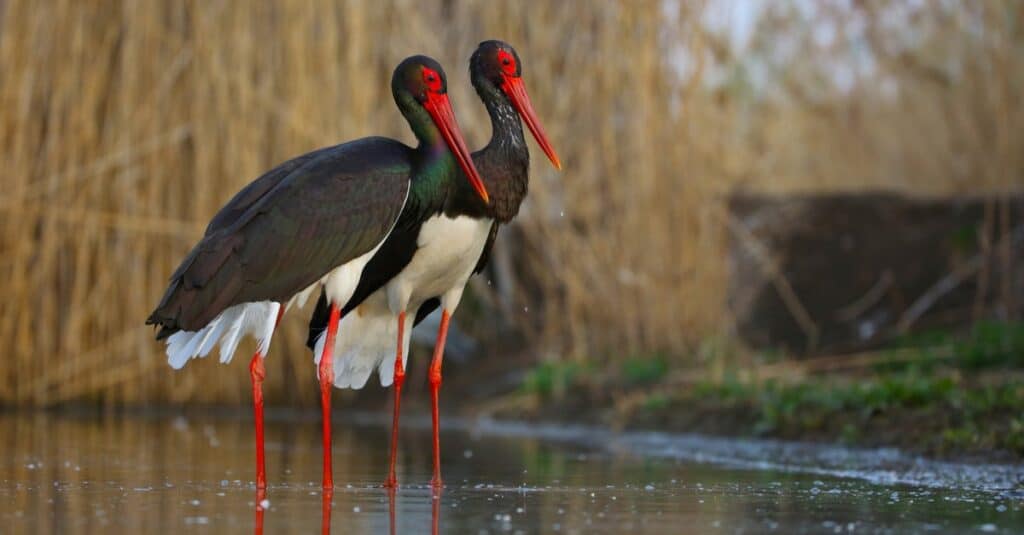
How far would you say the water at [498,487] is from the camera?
4.88m

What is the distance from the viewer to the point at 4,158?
11.2m

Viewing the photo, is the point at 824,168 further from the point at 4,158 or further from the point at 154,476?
the point at 154,476

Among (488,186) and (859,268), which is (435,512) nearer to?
(488,186)

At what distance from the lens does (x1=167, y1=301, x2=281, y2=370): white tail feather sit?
6484 millimetres

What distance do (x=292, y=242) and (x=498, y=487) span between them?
3.79 ft

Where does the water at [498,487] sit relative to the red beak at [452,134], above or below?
below

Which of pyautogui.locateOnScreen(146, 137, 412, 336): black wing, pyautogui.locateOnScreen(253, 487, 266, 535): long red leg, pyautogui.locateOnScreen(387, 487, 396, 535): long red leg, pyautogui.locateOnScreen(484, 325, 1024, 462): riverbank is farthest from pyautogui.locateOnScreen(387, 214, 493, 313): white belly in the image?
pyautogui.locateOnScreen(484, 325, 1024, 462): riverbank

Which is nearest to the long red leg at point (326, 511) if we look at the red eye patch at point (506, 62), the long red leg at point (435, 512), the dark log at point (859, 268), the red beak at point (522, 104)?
the long red leg at point (435, 512)

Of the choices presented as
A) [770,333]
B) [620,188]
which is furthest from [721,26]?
[770,333]

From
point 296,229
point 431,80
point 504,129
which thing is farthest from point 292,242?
point 504,129

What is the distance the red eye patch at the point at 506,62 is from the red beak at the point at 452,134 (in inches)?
14.5

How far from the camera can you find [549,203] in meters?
11.0

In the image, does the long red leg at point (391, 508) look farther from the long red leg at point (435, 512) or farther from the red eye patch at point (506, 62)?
the red eye patch at point (506, 62)

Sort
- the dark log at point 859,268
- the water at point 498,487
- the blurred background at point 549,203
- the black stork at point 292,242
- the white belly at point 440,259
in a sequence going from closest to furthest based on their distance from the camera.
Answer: the water at point 498,487
the black stork at point 292,242
the white belly at point 440,259
the blurred background at point 549,203
the dark log at point 859,268
